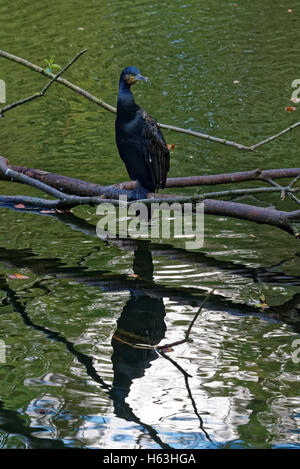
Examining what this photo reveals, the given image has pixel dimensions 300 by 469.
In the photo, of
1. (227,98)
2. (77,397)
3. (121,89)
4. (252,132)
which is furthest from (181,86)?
(77,397)

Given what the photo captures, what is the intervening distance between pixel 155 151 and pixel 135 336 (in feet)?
5.01

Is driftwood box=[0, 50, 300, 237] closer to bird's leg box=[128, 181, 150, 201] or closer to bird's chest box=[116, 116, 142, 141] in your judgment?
bird's leg box=[128, 181, 150, 201]

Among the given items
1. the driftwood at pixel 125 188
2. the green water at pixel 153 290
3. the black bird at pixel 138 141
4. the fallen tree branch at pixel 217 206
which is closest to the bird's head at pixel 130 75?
the black bird at pixel 138 141

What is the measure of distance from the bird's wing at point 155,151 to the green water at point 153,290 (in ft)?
1.63

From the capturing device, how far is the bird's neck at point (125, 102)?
477 centimetres

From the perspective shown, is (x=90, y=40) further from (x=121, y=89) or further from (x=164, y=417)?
(x=164, y=417)

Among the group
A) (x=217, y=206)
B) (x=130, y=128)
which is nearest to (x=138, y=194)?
(x=130, y=128)

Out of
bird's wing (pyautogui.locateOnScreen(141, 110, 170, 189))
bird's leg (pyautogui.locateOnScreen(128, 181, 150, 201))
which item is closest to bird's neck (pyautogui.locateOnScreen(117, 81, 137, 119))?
bird's wing (pyautogui.locateOnScreen(141, 110, 170, 189))

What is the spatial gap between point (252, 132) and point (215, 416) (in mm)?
4614

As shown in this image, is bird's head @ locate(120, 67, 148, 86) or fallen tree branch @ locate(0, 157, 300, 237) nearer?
fallen tree branch @ locate(0, 157, 300, 237)

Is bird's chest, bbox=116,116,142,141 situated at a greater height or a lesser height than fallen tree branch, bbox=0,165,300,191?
greater

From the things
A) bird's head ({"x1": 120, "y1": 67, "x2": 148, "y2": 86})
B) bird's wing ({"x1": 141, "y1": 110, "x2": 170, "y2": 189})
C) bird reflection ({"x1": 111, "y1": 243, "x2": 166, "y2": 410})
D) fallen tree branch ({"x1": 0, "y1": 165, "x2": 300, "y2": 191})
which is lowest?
bird reflection ({"x1": 111, "y1": 243, "x2": 166, "y2": 410})

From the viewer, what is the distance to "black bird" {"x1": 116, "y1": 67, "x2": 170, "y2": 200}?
480 cm

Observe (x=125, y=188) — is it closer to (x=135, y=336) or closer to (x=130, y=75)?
(x=130, y=75)
